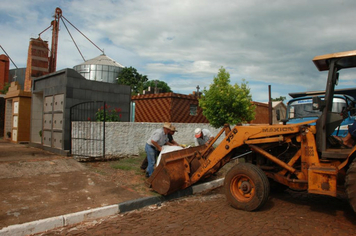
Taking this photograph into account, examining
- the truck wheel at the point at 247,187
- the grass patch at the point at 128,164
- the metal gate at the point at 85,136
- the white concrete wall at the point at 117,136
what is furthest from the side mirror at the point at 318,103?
the white concrete wall at the point at 117,136

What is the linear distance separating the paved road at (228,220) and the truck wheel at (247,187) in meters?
0.18

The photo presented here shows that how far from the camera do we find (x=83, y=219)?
4.75 m

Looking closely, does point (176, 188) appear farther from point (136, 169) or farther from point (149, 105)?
point (149, 105)

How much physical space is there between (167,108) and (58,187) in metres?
12.5

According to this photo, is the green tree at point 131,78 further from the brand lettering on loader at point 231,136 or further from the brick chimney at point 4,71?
the brand lettering on loader at point 231,136

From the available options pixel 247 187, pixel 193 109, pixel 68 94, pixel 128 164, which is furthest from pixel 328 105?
pixel 193 109

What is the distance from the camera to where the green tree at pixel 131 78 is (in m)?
41.6

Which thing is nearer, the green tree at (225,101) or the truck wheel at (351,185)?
the truck wheel at (351,185)

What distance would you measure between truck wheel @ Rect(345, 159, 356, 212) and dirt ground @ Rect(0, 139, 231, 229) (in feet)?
11.9

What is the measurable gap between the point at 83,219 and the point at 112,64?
41577 mm

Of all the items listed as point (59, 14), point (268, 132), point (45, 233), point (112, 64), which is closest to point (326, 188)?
point (268, 132)

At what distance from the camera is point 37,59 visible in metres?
16.5

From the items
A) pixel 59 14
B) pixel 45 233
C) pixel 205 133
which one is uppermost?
pixel 59 14

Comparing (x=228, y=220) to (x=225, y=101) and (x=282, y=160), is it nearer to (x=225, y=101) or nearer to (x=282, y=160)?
(x=282, y=160)
